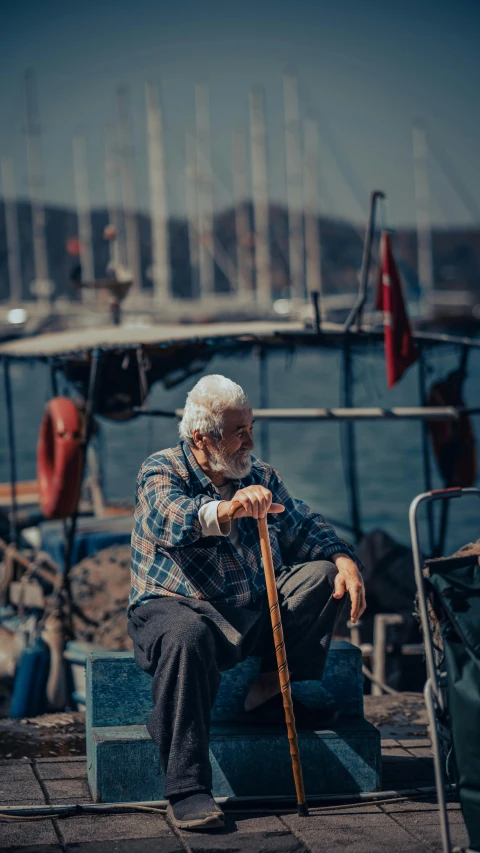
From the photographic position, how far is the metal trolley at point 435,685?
3.12m

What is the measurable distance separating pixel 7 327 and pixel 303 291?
1783cm

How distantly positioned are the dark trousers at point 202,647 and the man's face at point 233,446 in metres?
0.49

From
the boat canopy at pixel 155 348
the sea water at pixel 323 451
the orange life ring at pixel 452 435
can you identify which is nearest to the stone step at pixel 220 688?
the boat canopy at pixel 155 348

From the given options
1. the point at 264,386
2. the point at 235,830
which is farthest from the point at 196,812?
the point at 264,386

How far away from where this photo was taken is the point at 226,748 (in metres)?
3.89

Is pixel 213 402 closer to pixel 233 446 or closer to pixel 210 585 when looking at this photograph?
pixel 233 446

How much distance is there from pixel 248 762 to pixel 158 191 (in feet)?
172

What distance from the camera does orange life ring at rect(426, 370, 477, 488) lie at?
9484 mm

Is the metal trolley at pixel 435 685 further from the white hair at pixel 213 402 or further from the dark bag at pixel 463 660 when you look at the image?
the white hair at pixel 213 402

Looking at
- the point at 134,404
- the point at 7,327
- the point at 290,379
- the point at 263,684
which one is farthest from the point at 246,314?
the point at 263,684

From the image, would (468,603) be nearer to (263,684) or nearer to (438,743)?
(438,743)

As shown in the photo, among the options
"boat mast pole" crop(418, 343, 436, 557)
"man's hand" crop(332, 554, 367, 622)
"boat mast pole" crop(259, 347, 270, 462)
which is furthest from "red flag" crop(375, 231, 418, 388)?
"man's hand" crop(332, 554, 367, 622)

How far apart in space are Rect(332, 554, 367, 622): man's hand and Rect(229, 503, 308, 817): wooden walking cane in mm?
245

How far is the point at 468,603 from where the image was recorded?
320 cm
